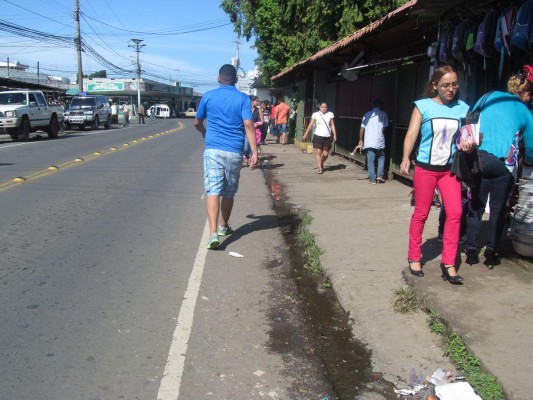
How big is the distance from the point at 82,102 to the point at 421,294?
106 ft

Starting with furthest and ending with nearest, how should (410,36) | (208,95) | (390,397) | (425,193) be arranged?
(410,36)
(208,95)
(425,193)
(390,397)

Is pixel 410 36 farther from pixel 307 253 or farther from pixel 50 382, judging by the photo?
pixel 50 382

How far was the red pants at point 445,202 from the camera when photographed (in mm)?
4652

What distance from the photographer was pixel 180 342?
388 cm

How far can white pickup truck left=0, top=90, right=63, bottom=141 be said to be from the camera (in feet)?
71.5

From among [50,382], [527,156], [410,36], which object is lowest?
[50,382]

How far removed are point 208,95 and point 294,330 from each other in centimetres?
306

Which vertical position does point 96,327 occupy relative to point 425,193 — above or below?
below

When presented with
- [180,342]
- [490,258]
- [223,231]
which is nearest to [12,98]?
[223,231]

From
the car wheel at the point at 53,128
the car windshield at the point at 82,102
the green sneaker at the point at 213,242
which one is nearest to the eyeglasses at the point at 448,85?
the green sneaker at the point at 213,242

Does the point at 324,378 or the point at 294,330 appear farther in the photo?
the point at 294,330

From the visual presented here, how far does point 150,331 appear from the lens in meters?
4.04

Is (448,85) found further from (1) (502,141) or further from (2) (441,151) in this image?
(1) (502,141)

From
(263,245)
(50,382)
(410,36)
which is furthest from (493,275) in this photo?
(410,36)
